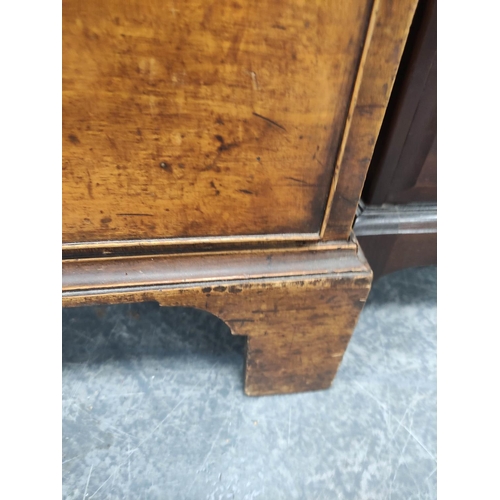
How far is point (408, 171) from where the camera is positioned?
73cm

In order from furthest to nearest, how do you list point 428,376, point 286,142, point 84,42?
point 428,376 < point 286,142 < point 84,42

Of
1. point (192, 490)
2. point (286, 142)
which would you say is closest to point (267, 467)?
point (192, 490)

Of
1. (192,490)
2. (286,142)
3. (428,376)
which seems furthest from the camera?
(428,376)

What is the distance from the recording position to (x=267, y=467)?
70 cm

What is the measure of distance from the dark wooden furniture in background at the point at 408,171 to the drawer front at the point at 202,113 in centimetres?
22

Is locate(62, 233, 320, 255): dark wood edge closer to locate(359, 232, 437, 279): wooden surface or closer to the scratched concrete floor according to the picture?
locate(359, 232, 437, 279): wooden surface

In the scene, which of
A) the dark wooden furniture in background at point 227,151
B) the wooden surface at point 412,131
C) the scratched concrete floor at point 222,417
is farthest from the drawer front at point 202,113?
the scratched concrete floor at point 222,417

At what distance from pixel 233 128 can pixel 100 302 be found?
11.5 inches

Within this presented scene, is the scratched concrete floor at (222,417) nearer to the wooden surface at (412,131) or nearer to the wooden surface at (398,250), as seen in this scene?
the wooden surface at (398,250)

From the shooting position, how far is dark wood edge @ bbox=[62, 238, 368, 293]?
1.82ft

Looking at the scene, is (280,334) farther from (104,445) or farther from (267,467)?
(104,445)

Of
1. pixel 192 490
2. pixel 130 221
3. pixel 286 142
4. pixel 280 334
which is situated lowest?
pixel 192 490

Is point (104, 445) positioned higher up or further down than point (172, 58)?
further down

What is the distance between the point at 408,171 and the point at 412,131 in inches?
3.0
